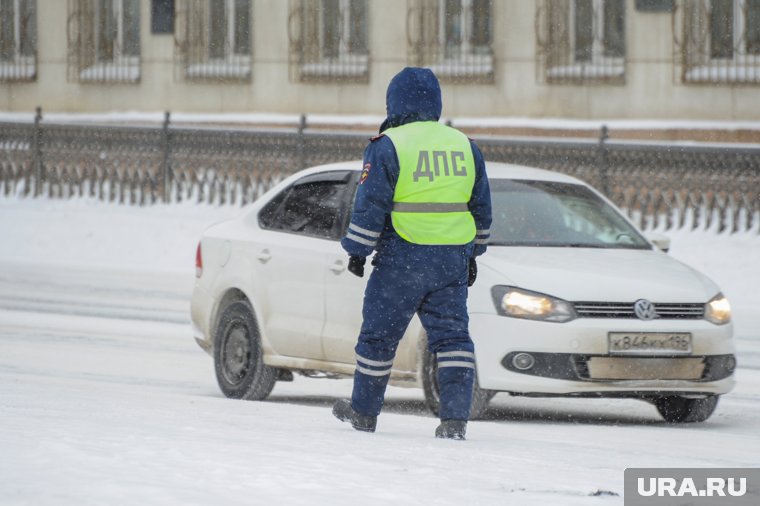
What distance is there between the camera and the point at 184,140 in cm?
2653

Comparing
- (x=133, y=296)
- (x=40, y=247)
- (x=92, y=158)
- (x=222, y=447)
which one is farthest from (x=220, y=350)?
(x=92, y=158)

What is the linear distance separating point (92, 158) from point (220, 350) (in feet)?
53.5

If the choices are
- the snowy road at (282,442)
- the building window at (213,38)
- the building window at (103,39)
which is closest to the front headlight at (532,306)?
the snowy road at (282,442)

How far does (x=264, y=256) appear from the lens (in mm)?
11438

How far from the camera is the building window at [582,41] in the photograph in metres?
25.2

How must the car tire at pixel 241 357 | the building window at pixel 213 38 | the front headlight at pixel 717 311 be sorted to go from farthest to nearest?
the building window at pixel 213 38, the car tire at pixel 241 357, the front headlight at pixel 717 311

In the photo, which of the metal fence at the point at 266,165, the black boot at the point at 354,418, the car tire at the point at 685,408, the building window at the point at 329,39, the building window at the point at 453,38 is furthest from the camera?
the building window at the point at 329,39

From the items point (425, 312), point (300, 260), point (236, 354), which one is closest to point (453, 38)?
point (236, 354)

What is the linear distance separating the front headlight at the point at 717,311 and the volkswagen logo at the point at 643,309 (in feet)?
1.28

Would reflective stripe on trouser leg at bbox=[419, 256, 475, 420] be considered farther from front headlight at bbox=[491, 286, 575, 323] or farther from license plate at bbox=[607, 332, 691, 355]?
license plate at bbox=[607, 332, 691, 355]

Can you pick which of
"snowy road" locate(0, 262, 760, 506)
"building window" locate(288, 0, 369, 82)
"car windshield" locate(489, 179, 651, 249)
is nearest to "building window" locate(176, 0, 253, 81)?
"building window" locate(288, 0, 369, 82)

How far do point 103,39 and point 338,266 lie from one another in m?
20.8

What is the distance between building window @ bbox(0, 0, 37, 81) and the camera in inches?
1240

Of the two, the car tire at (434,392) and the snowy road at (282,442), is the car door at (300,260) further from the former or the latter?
the car tire at (434,392)
